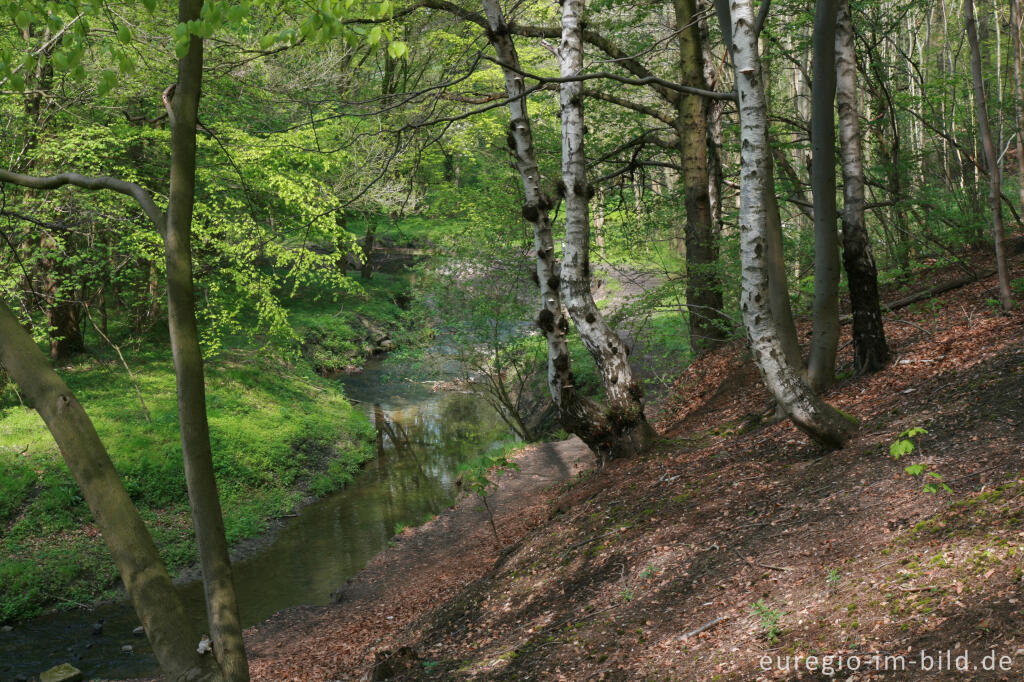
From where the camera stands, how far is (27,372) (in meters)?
3.69

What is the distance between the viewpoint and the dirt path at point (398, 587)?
23.5ft

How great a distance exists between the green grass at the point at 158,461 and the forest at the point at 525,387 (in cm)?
7

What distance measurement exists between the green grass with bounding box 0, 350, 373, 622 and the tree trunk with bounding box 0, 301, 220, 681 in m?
7.87

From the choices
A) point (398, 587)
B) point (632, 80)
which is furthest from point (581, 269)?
point (398, 587)

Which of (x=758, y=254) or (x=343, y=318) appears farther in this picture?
(x=343, y=318)

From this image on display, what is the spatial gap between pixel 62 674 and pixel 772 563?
783 cm

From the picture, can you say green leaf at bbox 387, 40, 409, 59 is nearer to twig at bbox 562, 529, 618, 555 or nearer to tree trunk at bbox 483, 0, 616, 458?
twig at bbox 562, 529, 618, 555

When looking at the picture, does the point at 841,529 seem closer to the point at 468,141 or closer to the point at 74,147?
the point at 74,147

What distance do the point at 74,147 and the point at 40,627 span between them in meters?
7.66

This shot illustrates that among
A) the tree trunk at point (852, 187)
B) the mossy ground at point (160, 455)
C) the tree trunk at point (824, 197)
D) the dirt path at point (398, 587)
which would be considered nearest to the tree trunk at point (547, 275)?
the dirt path at point (398, 587)

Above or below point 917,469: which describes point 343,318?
above

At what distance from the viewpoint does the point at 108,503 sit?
3.73m

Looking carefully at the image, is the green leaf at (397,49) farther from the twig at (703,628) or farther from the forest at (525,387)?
the twig at (703,628)

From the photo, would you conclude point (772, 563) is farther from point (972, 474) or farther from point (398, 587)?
point (398, 587)
